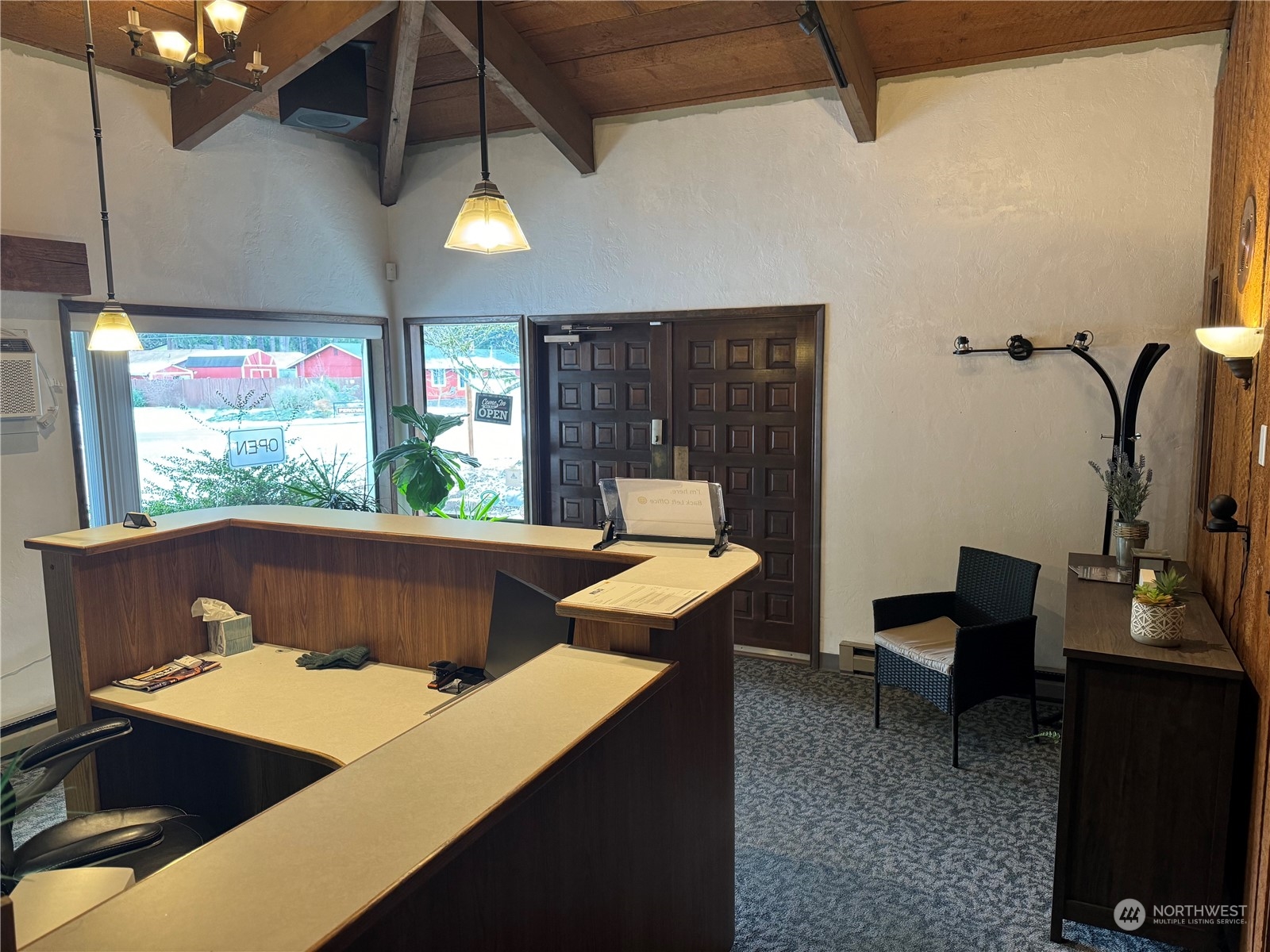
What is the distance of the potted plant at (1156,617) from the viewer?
2.22 m

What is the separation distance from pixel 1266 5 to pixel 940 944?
2.91 m

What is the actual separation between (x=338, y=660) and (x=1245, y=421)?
2863 millimetres

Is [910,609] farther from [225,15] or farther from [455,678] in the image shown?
[225,15]

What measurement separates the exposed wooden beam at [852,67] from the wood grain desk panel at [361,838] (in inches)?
121

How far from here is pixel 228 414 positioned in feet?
15.2

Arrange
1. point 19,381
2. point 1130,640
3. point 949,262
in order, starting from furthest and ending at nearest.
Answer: point 949,262 → point 19,381 → point 1130,640

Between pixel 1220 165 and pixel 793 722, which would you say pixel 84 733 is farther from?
pixel 1220 165

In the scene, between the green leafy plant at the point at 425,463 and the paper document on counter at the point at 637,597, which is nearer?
the paper document on counter at the point at 637,597

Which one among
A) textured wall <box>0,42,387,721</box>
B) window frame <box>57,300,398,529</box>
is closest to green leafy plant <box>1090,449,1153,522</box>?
window frame <box>57,300,398,529</box>

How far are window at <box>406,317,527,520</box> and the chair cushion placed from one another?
2.61 meters

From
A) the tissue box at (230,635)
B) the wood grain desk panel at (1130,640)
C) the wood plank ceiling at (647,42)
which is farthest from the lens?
the wood plank ceiling at (647,42)

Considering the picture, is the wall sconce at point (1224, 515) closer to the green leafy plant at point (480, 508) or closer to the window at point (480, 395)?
the window at point (480, 395)

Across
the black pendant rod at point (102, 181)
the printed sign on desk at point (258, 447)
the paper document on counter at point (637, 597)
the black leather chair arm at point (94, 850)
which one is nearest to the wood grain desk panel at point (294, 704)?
the black leather chair arm at point (94, 850)

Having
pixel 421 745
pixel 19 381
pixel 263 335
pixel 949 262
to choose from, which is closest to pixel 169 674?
pixel 421 745
